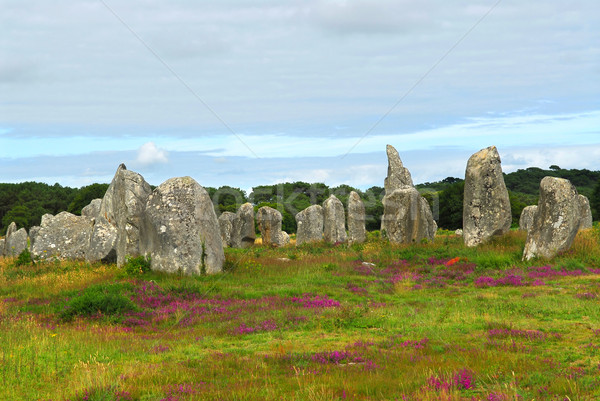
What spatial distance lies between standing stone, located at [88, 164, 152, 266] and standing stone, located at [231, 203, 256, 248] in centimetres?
1744

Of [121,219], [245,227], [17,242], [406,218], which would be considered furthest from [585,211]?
[17,242]

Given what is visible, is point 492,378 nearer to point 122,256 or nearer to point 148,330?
point 148,330

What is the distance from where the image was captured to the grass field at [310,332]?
848cm

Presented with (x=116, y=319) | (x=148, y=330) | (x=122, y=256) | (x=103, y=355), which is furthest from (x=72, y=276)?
(x=103, y=355)

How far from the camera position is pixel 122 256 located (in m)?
24.2

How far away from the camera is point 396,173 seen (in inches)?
1623

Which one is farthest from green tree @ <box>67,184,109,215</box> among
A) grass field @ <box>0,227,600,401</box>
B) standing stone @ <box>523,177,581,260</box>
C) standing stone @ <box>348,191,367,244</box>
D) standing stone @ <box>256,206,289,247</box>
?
standing stone @ <box>523,177,581,260</box>

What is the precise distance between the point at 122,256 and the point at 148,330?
10827 mm

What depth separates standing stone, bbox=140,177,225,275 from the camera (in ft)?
69.9

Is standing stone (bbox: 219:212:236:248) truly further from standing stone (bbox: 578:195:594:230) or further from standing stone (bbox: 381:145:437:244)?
standing stone (bbox: 578:195:594:230)

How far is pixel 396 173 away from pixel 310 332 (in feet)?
96.6

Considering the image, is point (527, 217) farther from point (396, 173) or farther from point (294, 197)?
point (294, 197)

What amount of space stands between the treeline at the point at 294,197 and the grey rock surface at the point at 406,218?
31.6 metres

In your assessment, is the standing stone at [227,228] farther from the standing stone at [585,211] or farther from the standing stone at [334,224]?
the standing stone at [585,211]
